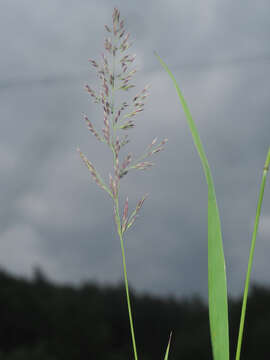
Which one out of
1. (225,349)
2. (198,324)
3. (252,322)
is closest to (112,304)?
(198,324)

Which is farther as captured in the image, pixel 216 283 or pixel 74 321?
pixel 74 321

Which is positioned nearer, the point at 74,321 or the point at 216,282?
the point at 216,282

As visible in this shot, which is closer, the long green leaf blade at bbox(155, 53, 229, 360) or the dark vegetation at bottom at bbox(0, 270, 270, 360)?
the long green leaf blade at bbox(155, 53, 229, 360)

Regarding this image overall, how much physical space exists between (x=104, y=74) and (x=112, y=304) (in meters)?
11.0

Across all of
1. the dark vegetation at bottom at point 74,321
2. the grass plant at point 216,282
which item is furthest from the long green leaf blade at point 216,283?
the dark vegetation at bottom at point 74,321

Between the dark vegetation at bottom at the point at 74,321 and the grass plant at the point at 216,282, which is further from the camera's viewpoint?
the dark vegetation at bottom at the point at 74,321

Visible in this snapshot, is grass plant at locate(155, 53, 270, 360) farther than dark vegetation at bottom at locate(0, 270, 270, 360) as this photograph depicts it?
No

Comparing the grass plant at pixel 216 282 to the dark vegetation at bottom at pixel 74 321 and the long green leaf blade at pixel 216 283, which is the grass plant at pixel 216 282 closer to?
the long green leaf blade at pixel 216 283

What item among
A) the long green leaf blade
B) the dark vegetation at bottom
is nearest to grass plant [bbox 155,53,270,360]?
the long green leaf blade

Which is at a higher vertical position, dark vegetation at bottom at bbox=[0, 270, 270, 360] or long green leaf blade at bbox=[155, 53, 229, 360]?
dark vegetation at bottom at bbox=[0, 270, 270, 360]

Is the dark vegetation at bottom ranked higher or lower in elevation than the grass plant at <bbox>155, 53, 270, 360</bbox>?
higher

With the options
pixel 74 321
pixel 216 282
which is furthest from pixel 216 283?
pixel 74 321

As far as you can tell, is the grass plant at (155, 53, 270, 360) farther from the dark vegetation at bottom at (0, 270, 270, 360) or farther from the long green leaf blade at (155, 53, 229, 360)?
the dark vegetation at bottom at (0, 270, 270, 360)

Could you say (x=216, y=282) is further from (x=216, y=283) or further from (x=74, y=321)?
(x=74, y=321)
